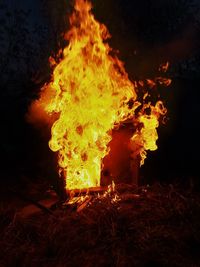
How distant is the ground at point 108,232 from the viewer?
15.7 ft

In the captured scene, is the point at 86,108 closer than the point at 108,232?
No

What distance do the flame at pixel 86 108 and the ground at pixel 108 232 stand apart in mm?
725

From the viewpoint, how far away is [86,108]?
6.74 meters

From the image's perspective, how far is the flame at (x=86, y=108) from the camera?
658cm

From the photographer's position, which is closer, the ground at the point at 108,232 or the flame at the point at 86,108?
the ground at the point at 108,232

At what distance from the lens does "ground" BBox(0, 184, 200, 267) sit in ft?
15.7

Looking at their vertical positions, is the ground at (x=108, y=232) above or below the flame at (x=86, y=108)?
below

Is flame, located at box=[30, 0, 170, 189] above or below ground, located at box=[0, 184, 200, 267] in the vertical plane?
above

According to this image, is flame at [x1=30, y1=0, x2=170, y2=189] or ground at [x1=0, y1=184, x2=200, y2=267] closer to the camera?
ground at [x1=0, y1=184, x2=200, y2=267]

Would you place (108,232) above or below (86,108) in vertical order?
below

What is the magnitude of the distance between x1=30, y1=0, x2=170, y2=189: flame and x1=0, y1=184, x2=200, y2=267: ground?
2.38 feet

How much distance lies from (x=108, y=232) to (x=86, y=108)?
7.46ft

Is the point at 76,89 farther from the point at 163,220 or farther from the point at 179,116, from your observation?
the point at 179,116

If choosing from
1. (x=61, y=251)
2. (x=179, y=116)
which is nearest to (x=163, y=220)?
(x=61, y=251)
